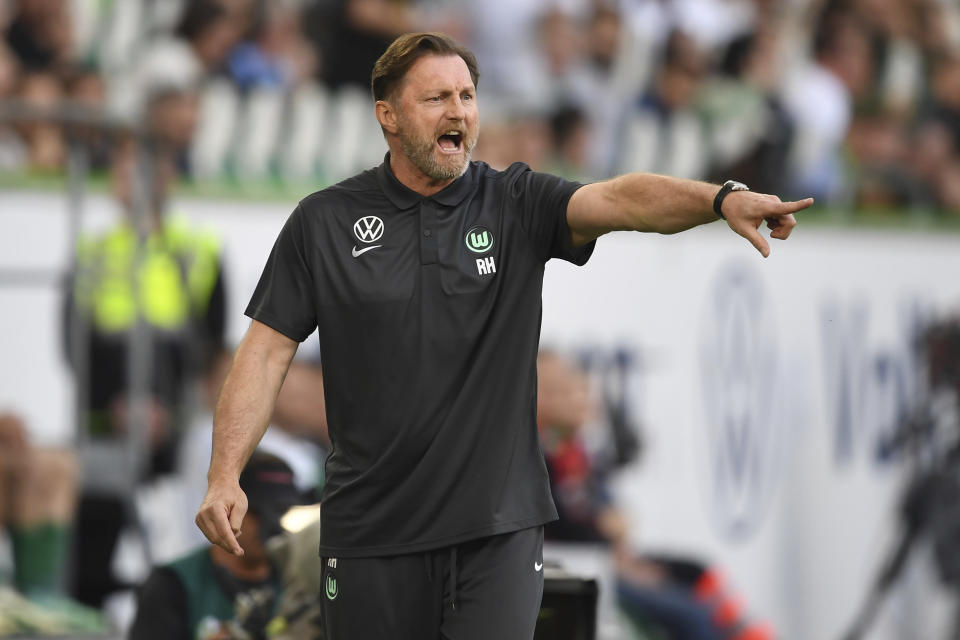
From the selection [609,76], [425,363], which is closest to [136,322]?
[609,76]

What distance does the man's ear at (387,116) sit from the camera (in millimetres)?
3701

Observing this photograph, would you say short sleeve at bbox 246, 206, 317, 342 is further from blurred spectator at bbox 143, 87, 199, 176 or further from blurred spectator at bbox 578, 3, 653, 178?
blurred spectator at bbox 578, 3, 653, 178

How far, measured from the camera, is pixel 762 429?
409 inches

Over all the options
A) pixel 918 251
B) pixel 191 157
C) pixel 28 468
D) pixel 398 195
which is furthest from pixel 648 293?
pixel 398 195

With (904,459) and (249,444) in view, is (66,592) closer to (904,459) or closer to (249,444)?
(249,444)

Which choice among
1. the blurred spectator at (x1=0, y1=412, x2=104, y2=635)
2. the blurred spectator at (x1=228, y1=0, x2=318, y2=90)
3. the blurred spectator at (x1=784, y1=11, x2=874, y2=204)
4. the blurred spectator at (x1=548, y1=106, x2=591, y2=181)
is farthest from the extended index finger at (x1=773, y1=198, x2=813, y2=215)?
the blurred spectator at (x1=784, y1=11, x2=874, y2=204)

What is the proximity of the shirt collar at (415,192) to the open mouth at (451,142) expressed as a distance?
0.07m

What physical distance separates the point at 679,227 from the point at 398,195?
68 cm

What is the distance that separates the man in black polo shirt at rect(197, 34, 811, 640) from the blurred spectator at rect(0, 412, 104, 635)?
4.16 meters

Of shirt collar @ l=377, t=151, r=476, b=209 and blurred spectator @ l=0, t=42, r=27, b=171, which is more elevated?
blurred spectator @ l=0, t=42, r=27, b=171

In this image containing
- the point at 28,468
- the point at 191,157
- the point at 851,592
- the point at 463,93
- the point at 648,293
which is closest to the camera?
the point at 463,93

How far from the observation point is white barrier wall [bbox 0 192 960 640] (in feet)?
32.2

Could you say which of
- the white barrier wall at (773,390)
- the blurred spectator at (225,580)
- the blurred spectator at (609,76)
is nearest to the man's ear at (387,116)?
the blurred spectator at (225,580)

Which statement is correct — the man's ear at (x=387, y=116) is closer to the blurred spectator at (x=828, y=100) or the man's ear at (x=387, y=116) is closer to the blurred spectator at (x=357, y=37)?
the blurred spectator at (x=357, y=37)
